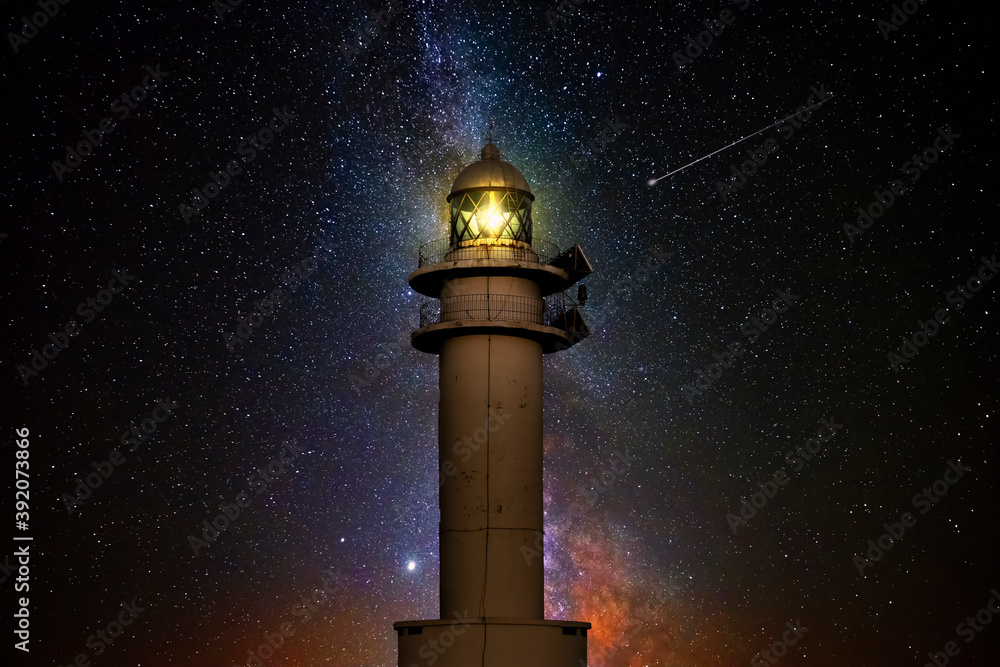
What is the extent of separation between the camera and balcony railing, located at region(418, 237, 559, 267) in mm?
38781

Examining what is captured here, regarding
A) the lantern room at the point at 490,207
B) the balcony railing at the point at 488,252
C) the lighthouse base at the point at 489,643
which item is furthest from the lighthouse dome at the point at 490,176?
the lighthouse base at the point at 489,643

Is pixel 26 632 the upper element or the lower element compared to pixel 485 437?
lower

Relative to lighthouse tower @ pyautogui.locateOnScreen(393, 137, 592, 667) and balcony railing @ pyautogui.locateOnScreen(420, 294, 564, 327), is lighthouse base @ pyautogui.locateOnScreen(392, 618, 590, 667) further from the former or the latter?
balcony railing @ pyautogui.locateOnScreen(420, 294, 564, 327)

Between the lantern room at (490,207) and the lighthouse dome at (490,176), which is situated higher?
the lighthouse dome at (490,176)

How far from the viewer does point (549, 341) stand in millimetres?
38969

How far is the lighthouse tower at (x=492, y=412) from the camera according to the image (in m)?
36.0

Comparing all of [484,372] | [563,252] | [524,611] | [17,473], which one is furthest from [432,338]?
[17,473]

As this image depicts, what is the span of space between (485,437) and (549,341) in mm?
3634

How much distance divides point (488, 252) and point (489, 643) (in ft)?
36.2

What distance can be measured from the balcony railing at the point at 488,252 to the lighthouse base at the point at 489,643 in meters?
10.2

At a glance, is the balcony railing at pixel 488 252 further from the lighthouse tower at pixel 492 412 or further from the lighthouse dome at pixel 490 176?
the lighthouse dome at pixel 490 176

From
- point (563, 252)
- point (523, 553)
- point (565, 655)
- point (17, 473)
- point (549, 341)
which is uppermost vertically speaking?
point (563, 252)

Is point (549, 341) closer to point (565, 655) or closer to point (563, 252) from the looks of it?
point (563, 252)

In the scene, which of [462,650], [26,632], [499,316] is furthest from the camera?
[26,632]
